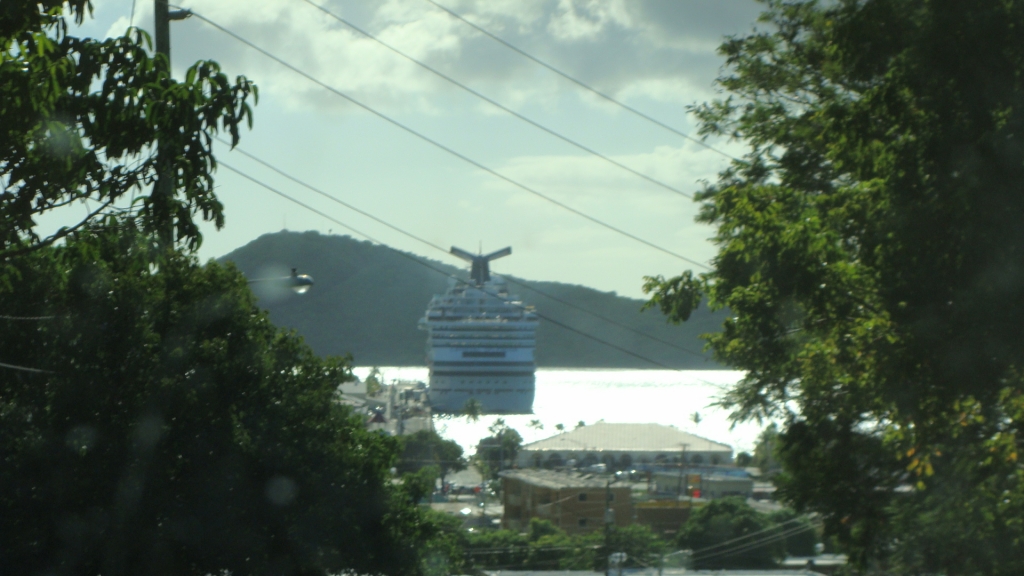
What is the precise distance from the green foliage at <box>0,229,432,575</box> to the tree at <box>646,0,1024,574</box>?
3.55 m

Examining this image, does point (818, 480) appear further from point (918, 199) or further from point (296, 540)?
point (296, 540)

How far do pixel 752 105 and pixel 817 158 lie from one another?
38.9 inches

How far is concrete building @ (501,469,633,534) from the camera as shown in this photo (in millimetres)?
24172

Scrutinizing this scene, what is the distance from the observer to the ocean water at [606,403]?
226 feet

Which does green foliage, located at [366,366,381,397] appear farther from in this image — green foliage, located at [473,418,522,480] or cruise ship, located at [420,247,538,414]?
cruise ship, located at [420,247,538,414]

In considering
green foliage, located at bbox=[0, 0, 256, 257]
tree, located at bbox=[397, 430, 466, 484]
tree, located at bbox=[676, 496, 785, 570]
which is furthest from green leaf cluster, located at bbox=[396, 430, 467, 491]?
green foliage, located at bbox=[0, 0, 256, 257]

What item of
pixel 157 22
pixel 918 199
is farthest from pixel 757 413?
pixel 157 22

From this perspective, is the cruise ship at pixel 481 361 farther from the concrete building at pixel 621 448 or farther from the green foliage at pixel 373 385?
the concrete building at pixel 621 448

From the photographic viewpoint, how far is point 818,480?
7496 mm

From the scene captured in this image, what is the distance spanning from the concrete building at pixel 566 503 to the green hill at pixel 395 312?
95.4 meters

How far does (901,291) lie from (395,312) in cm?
15999

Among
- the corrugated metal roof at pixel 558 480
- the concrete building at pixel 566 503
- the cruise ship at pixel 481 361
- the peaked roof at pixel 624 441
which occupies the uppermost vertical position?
the cruise ship at pixel 481 361

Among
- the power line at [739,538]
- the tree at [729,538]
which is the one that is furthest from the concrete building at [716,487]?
the power line at [739,538]

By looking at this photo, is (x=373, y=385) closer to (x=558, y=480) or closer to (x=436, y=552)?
(x=558, y=480)
